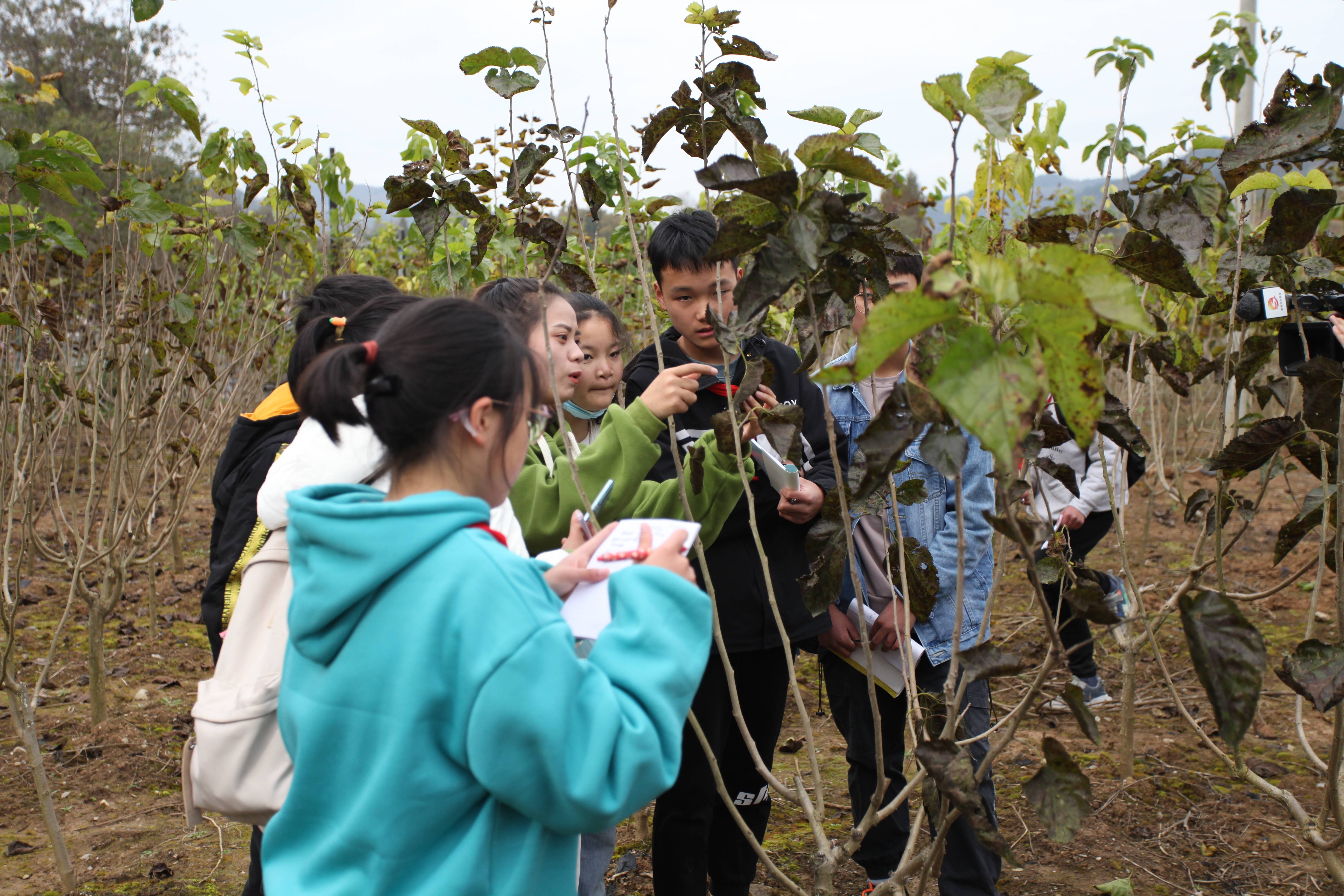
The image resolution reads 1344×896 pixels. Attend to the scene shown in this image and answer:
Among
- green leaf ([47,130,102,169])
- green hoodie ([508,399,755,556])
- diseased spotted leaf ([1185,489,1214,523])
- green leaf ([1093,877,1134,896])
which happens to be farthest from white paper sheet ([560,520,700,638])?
green leaf ([1093,877,1134,896])

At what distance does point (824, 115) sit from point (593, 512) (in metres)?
0.72

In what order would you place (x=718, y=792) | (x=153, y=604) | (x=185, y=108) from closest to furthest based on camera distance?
1. (x=718, y=792)
2. (x=185, y=108)
3. (x=153, y=604)

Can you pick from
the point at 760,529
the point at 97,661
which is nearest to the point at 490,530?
the point at 760,529

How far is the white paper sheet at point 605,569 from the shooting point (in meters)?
1.22

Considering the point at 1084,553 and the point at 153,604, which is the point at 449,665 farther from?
the point at 153,604

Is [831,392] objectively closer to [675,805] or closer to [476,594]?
[675,805]

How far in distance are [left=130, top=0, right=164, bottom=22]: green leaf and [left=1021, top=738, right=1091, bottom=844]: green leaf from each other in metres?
2.26

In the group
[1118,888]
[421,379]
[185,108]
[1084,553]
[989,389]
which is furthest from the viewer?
[1084,553]

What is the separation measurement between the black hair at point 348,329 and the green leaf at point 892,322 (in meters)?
1.01

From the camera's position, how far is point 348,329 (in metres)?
1.76

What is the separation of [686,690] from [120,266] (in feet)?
16.9

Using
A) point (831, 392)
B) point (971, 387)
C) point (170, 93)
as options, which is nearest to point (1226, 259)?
point (831, 392)

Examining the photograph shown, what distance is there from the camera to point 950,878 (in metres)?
2.27

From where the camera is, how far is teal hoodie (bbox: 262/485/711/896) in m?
1.04
